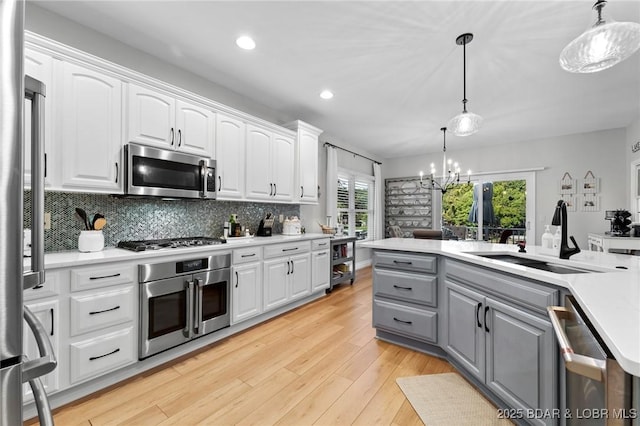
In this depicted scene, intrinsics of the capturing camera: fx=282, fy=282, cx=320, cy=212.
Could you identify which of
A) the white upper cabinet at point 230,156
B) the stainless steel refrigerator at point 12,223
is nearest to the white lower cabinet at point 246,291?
the white upper cabinet at point 230,156

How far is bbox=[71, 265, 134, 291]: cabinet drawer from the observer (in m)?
Answer: 1.78

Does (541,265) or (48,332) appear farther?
(541,265)

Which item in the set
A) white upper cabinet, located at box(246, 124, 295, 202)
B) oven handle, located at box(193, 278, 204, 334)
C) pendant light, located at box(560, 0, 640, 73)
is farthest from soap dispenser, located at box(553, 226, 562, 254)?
white upper cabinet, located at box(246, 124, 295, 202)

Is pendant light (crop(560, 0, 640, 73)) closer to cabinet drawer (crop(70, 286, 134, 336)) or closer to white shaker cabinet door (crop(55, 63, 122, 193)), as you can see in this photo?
white shaker cabinet door (crop(55, 63, 122, 193))

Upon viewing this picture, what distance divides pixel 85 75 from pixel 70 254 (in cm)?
130

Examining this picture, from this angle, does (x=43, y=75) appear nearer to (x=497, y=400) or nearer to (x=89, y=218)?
(x=89, y=218)

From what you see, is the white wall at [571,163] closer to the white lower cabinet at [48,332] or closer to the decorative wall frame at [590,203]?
the decorative wall frame at [590,203]

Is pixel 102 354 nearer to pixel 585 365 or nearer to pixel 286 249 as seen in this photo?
pixel 286 249

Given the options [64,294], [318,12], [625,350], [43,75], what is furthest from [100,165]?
[625,350]

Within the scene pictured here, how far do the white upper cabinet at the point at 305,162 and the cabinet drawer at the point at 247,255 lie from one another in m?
1.19

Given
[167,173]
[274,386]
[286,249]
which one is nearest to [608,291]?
[274,386]

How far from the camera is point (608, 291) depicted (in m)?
1.01

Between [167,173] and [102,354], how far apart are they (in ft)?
4.76

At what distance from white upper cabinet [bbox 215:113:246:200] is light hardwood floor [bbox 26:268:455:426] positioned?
1.51 meters
